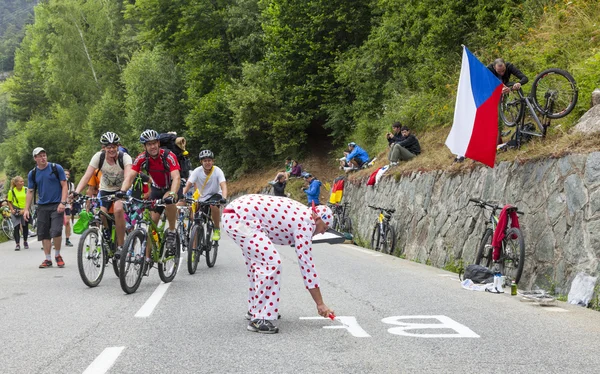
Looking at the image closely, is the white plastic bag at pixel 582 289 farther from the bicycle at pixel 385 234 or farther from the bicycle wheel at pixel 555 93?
the bicycle at pixel 385 234

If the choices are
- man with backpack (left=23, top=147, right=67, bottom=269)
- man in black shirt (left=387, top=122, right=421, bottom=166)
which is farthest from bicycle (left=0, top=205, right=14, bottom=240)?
man in black shirt (left=387, top=122, right=421, bottom=166)

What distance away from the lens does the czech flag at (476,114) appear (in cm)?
1158

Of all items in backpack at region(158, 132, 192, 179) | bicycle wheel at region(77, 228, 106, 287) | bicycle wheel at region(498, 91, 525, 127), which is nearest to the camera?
bicycle wheel at region(77, 228, 106, 287)

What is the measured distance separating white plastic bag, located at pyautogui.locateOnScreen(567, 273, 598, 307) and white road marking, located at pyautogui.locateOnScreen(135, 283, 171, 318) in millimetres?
5229

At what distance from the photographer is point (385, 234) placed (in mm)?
17469

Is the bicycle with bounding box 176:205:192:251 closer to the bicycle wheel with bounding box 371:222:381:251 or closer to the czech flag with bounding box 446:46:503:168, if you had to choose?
the czech flag with bounding box 446:46:503:168

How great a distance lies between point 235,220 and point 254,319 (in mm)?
965

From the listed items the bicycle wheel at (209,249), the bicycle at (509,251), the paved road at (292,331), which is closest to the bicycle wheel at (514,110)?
the bicycle at (509,251)

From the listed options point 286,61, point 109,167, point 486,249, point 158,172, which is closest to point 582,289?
point 486,249

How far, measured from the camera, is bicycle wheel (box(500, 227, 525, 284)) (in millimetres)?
9344

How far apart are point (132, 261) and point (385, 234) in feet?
32.4

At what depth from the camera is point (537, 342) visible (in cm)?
592

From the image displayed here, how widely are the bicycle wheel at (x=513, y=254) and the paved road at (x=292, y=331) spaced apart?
71cm

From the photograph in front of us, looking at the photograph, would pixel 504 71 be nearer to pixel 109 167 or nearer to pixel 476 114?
pixel 476 114
